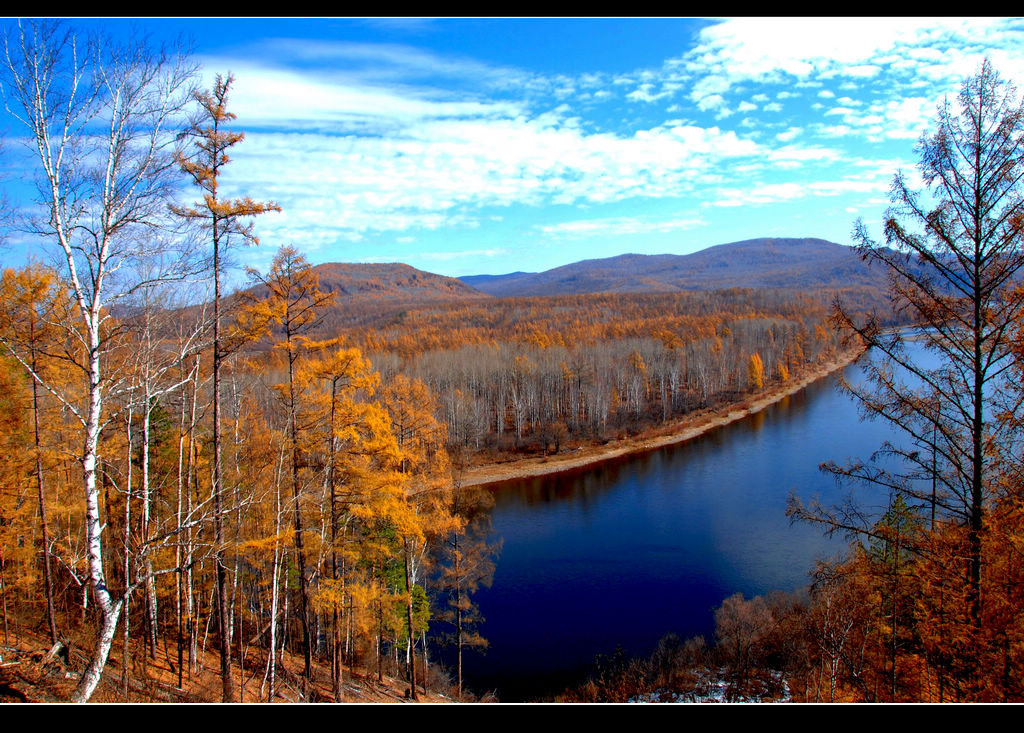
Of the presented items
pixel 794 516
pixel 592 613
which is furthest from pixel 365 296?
pixel 794 516

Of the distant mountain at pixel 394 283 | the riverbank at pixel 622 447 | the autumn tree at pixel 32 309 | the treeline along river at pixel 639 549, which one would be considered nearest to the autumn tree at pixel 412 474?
the treeline along river at pixel 639 549

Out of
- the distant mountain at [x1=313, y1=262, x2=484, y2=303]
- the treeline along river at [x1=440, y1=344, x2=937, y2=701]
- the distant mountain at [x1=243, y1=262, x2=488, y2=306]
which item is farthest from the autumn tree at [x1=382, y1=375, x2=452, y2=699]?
the distant mountain at [x1=313, y1=262, x2=484, y2=303]

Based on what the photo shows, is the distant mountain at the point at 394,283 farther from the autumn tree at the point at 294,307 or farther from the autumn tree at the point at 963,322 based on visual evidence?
the autumn tree at the point at 963,322

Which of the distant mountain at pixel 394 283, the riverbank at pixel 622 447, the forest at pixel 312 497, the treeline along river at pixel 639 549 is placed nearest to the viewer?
the forest at pixel 312 497

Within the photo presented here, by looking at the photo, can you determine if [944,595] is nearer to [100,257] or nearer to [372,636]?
[100,257]

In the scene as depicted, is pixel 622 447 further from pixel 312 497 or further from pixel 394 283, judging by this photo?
pixel 394 283

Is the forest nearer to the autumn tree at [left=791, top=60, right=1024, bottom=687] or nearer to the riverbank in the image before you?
the autumn tree at [left=791, top=60, right=1024, bottom=687]
